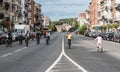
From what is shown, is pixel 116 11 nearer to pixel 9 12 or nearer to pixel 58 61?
pixel 9 12

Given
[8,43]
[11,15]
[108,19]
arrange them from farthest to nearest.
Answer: [108,19] → [11,15] → [8,43]

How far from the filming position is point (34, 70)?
706 inches

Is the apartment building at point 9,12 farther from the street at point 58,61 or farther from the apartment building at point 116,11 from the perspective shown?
the street at point 58,61

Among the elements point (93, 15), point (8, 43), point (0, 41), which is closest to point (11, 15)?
point (0, 41)

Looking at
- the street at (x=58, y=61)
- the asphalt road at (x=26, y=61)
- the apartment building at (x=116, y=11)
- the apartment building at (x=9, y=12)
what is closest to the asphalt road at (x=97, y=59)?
the street at (x=58, y=61)

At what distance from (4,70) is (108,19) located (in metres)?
108

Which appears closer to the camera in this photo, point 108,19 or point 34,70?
point 34,70

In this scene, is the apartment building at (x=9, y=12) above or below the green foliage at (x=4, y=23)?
above

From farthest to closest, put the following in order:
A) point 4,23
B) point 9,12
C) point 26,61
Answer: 1. point 9,12
2. point 4,23
3. point 26,61

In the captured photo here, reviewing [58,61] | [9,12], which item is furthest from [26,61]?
[9,12]

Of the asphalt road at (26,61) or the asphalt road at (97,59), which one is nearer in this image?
the asphalt road at (26,61)

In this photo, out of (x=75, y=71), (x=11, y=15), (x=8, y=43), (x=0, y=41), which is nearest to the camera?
(x=75, y=71)

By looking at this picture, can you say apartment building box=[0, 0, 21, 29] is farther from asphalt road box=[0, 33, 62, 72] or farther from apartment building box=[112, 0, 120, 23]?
asphalt road box=[0, 33, 62, 72]

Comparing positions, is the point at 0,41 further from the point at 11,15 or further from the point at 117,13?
the point at 117,13
